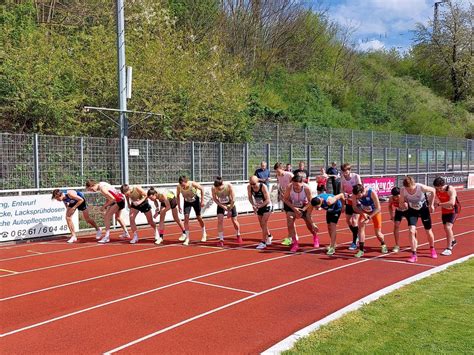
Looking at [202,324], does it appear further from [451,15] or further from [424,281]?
[451,15]

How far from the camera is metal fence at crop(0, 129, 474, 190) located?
14.5 m

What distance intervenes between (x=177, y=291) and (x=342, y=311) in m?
2.76

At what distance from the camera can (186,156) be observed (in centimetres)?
1862

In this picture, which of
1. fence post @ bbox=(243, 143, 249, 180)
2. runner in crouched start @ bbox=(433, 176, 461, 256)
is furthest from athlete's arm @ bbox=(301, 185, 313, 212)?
fence post @ bbox=(243, 143, 249, 180)

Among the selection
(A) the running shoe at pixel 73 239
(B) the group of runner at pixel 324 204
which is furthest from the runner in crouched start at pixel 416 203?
(A) the running shoe at pixel 73 239

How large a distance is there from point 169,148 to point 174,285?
992 centimetres

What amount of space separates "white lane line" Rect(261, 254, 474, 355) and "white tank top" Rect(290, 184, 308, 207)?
3205mm

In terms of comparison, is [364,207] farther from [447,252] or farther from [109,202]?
[109,202]

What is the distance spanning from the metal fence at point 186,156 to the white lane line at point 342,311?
10420 millimetres

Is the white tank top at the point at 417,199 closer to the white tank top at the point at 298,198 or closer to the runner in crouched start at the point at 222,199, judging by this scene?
the white tank top at the point at 298,198

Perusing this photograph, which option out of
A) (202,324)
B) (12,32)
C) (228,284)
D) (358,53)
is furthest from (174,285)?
(358,53)

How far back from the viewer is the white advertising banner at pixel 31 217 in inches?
528

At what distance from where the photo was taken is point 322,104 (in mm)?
46312

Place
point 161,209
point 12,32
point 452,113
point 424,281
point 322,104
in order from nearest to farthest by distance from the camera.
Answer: point 424,281
point 161,209
point 12,32
point 322,104
point 452,113
